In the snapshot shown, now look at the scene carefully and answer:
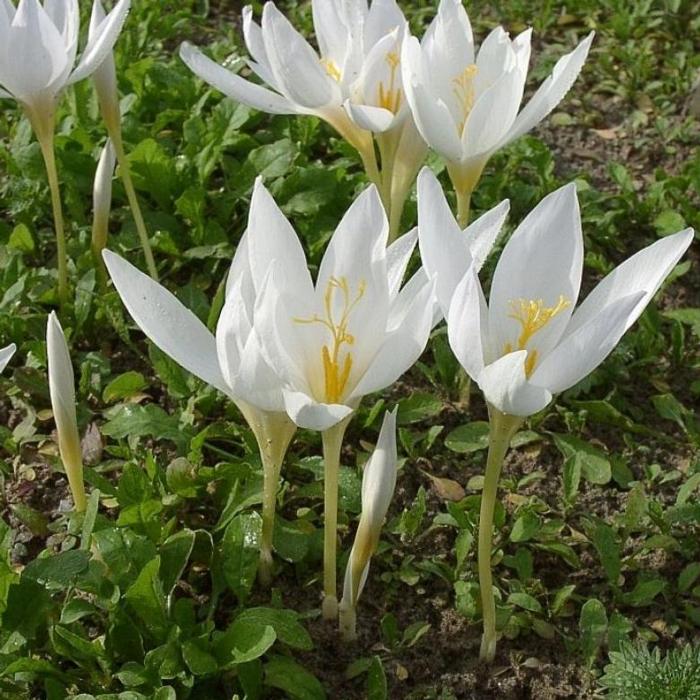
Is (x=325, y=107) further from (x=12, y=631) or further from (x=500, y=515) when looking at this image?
(x=12, y=631)

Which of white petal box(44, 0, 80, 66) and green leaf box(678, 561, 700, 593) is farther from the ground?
white petal box(44, 0, 80, 66)

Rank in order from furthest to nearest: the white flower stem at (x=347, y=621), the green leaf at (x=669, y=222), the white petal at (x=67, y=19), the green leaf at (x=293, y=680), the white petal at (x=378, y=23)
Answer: the green leaf at (x=669, y=222)
the white petal at (x=378, y=23)
the white petal at (x=67, y=19)
the white flower stem at (x=347, y=621)
the green leaf at (x=293, y=680)

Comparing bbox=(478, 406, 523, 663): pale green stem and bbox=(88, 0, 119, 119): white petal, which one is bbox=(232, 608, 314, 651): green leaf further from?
bbox=(88, 0, 119, 119): white petal

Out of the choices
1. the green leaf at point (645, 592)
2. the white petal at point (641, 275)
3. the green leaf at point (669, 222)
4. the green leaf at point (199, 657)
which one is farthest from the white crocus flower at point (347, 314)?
the green leaf at point (669, 222)

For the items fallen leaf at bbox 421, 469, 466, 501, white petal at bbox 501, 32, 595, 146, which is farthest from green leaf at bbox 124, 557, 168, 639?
white petal at bbox 501, 32, 595, 146

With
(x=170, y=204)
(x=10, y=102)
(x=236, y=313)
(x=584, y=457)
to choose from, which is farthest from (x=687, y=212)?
(x=10, y=102)

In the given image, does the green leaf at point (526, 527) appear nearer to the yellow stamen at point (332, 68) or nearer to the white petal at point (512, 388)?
the white petal at point (512, 388)

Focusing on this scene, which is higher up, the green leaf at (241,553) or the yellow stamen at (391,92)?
the yellow stamen at (391,92)
